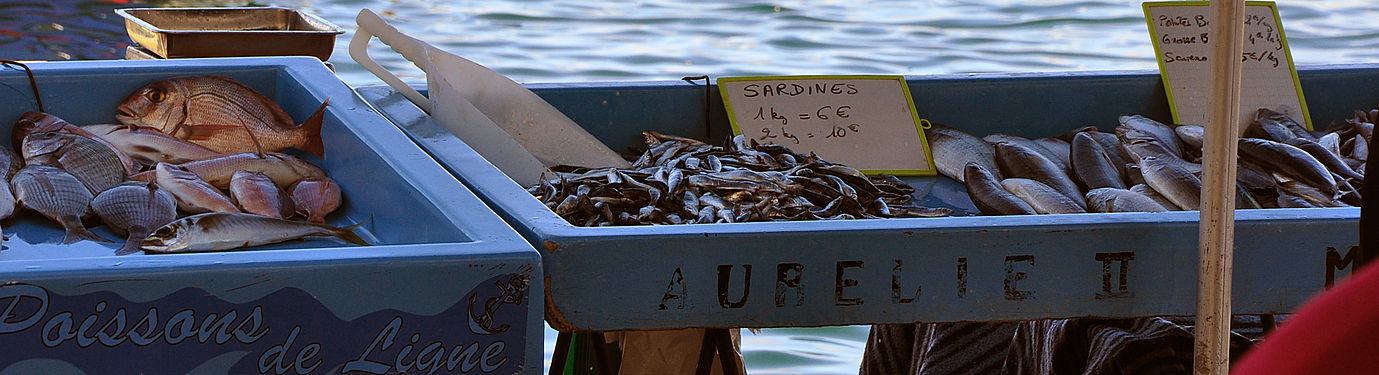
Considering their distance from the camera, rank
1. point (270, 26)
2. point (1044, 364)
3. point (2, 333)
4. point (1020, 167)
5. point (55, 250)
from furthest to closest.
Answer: point (270, 26) < point (1020, 167) < point (1044, 364) < point (55, 250) < point (2, 333)

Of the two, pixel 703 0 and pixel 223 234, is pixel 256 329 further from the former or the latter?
pixel 703 0

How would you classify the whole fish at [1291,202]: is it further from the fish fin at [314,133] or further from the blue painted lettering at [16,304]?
the blue painted lettering at [16,304]

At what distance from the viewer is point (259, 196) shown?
5.90 ft

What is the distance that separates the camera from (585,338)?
227 centimetres

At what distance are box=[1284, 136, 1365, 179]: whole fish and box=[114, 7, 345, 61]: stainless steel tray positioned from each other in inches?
84.4

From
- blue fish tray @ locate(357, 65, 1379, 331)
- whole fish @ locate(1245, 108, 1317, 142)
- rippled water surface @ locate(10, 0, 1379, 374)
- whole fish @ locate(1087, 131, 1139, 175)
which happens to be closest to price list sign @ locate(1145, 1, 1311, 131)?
A: whole fish @ locate(1245, 108, 1317, 142)

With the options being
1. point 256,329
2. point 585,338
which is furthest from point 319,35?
point 256,329

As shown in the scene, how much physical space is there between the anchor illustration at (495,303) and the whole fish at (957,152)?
115 centimetres

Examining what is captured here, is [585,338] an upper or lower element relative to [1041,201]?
lower

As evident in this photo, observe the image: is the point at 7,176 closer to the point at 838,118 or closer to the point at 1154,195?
the point at 838,118

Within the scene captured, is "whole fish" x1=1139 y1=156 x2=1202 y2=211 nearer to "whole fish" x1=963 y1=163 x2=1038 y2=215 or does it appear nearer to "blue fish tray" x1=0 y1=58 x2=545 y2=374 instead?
"whole fish" x1=963 y1=163 x2=1038 y2=215

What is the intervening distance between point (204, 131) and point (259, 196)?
357 mm

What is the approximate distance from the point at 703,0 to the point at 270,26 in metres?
6.16

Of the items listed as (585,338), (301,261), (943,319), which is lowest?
(585,338)
